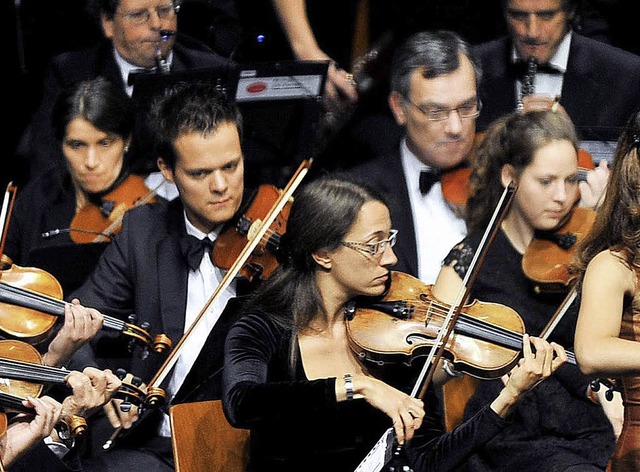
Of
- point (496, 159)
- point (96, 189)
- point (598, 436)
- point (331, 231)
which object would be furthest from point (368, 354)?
point (96, 189)

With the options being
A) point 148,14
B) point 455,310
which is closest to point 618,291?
point 455,310

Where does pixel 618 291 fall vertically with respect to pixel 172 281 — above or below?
above

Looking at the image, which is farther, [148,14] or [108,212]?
[148,14]

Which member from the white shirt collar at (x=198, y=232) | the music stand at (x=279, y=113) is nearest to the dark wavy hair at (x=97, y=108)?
the music stand at (x=279, y=113)

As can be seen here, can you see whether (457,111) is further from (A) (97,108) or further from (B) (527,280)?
(A) (97,108)

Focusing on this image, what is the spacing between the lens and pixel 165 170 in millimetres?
3439

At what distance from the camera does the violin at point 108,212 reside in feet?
→ 11.7

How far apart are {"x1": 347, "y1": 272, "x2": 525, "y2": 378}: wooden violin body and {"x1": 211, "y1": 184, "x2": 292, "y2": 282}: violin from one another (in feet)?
1.39

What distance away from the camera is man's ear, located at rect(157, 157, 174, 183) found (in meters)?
3.43

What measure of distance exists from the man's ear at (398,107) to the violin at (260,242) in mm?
483

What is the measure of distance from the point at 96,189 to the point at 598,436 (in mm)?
1532

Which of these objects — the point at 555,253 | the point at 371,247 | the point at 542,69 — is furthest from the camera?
the point at 542,69

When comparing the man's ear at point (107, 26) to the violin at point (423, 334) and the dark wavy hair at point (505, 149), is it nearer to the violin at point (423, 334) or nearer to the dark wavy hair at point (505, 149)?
the dark wavy hair at point (505, 149)

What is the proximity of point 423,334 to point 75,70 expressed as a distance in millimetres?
1734
